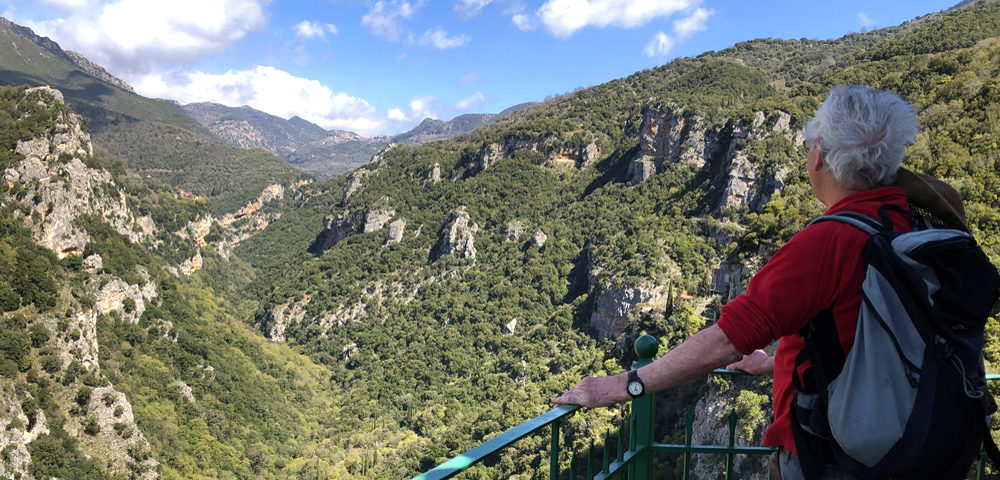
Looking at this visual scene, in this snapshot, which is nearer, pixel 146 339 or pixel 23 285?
pixel 23 285

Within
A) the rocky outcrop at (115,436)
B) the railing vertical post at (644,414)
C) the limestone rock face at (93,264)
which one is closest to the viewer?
the railing vertical post at (644,414)

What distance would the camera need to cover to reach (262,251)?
125m

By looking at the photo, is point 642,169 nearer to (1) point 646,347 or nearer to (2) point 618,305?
(2) point 618,305

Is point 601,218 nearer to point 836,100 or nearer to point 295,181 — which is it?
point 836,100

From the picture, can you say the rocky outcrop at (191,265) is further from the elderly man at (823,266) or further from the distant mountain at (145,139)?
the elderly man at (823,266)

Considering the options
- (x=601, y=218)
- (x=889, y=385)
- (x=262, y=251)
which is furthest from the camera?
(x=262, y=251)

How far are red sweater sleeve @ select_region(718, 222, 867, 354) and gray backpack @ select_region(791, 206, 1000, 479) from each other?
0.19 ft

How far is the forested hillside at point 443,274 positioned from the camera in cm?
2722

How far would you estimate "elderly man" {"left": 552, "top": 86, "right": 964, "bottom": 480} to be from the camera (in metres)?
1.52

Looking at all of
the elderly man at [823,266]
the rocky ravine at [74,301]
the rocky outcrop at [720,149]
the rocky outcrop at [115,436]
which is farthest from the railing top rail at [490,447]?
the rocky outcrop at [115,436]

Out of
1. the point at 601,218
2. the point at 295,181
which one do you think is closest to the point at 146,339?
the point at 601,218

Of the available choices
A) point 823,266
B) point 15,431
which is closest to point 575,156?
point 15,431

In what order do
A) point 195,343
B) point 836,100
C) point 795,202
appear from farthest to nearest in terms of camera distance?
point 195,343 < point 795,202 < point 836,100

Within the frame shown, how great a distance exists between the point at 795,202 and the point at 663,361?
22.1 meters
